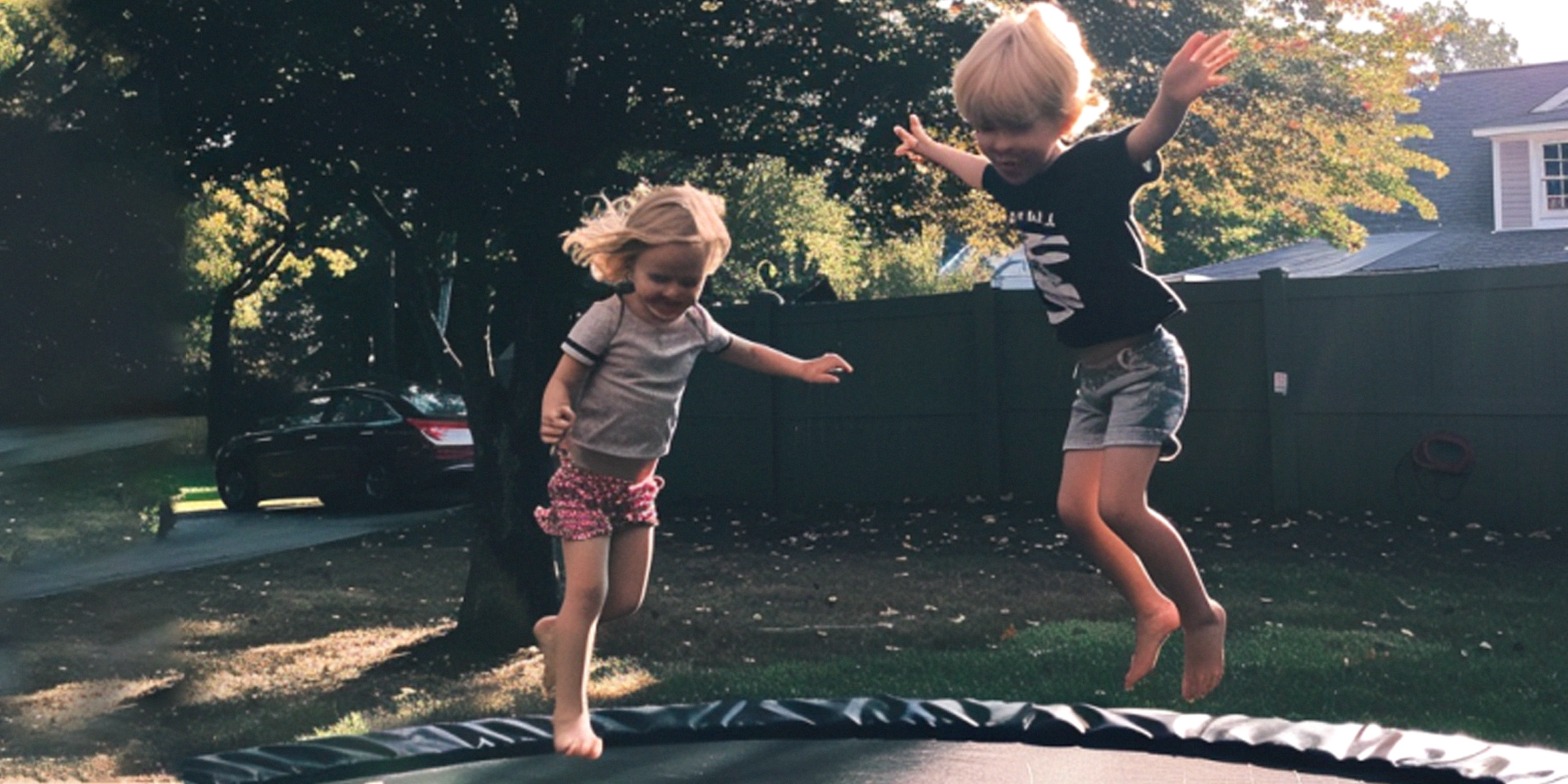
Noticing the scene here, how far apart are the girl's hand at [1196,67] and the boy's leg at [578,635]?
3.89 ft

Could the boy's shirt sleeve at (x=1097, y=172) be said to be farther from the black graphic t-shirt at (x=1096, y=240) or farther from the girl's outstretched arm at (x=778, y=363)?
the girl's outstretched arm at (x=778, y=363)

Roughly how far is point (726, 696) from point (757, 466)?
489 cm

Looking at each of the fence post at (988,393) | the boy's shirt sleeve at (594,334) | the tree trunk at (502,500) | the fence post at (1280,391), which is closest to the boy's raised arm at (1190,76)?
the boy's shirt sleeve at (594,334)

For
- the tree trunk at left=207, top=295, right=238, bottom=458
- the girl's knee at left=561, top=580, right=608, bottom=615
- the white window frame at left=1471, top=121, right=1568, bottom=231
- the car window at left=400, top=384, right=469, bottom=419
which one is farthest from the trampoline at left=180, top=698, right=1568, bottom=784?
the tree trunk at left=207, top=295, right=238, bottom=458

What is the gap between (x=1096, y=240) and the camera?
2486 mm

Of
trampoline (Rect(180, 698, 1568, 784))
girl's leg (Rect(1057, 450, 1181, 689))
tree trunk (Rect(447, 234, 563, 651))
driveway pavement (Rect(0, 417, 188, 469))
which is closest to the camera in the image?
girl's leg (Rect(1057, 450, 1181, 689))

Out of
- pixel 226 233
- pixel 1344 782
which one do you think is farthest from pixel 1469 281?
pixel 226 233

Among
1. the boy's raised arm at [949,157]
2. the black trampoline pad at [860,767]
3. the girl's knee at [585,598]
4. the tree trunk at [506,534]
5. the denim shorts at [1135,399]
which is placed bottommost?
the black trampoline pad at [860,767]

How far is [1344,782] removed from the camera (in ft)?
12.0

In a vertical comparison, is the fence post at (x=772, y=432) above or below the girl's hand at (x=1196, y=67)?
below

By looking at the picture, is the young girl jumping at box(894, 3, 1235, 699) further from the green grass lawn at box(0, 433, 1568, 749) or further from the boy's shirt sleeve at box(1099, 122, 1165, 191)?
the green grass lawn at box(0, 433, 1568, 749)

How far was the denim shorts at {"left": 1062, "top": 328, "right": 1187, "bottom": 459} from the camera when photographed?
2.46 meters

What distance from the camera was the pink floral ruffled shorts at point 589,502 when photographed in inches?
107

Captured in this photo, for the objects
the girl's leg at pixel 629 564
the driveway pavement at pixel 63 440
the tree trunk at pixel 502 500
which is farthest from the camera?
the driveway pavement at pixel 63 440
